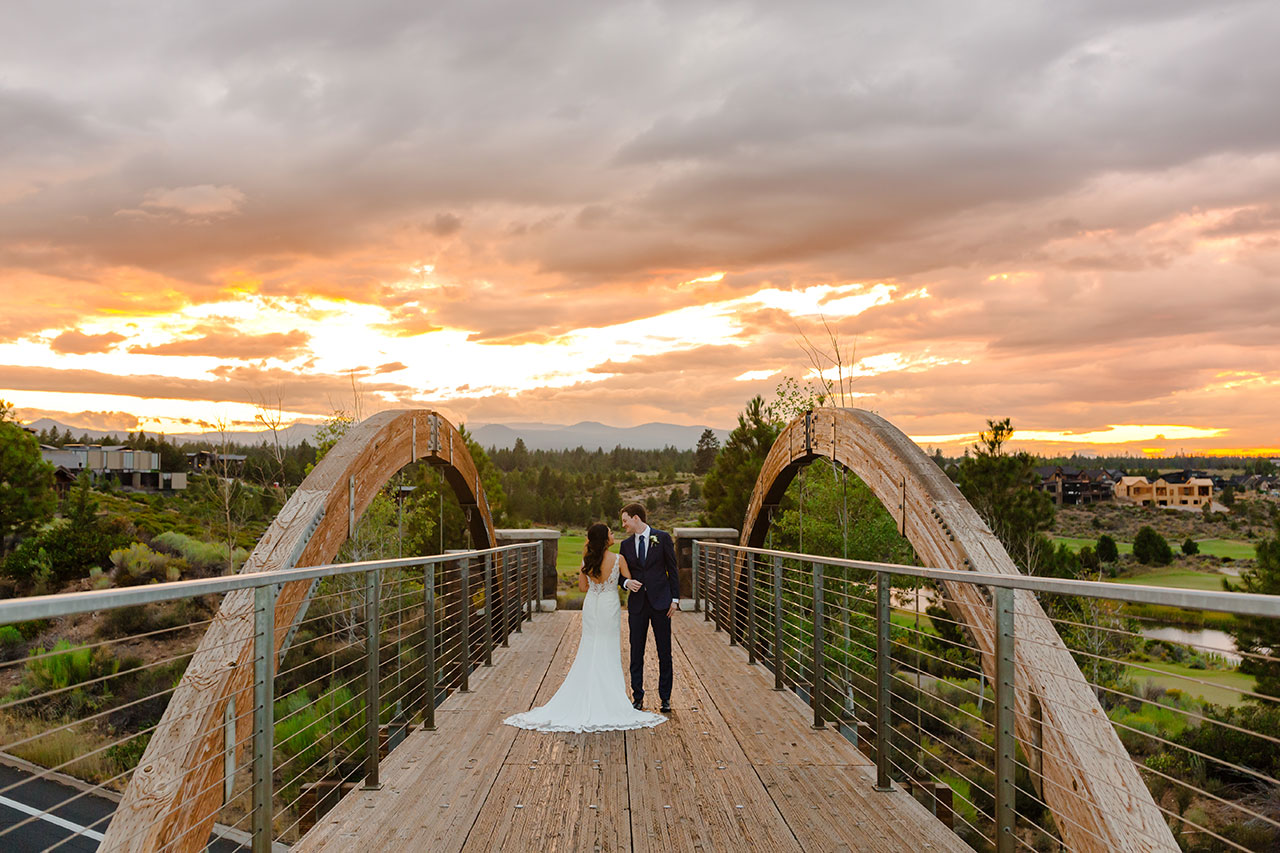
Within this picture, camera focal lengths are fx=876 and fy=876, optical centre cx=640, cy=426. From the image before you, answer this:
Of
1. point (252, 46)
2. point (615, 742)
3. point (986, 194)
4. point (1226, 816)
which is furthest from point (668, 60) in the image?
point (1226, 816)

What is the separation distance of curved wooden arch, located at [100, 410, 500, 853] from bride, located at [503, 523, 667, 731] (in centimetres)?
196

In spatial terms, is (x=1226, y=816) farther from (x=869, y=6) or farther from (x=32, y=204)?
(x=32, y=204)

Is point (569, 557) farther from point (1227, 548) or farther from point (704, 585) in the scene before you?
point (704, 585)

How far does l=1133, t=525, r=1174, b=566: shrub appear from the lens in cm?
4997

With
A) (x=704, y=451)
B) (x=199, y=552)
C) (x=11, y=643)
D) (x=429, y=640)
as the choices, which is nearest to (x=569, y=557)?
(x=704, y=451)

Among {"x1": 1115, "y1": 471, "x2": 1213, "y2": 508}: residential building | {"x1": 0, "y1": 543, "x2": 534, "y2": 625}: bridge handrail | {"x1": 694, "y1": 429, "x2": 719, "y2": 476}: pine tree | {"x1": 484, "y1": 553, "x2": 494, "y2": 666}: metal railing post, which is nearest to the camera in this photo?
{"x1": 0, "y1": 543, "x2": 534, "y2": 625}: bridge handrail

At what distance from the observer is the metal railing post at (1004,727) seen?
341 cm

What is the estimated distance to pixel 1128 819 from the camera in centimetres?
417

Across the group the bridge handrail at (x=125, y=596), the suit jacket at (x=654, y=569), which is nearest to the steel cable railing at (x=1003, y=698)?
the suit jacket at (x=654, y=569)

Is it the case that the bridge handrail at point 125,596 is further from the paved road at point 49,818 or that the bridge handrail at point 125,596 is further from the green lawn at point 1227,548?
the green lawn at point 1227,548

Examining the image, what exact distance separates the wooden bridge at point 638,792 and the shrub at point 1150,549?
5088 centimetres

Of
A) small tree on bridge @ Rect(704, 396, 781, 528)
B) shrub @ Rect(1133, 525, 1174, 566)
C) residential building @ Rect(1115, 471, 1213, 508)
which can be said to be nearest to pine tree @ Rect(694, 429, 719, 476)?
shrub @ Rect(1133, 525, 1174, 566)

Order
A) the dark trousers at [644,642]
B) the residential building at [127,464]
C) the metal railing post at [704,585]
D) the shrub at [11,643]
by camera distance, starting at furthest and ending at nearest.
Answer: the residential building at [127,464], the shrub at [11,643], the metal railing post at [704,585], the dark trousers at [644,642]

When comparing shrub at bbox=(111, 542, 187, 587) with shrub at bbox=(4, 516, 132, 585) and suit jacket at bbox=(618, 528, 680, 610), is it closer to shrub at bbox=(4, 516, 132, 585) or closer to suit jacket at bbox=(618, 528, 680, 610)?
shrub at bbox=(4, 516, 132, 585)
